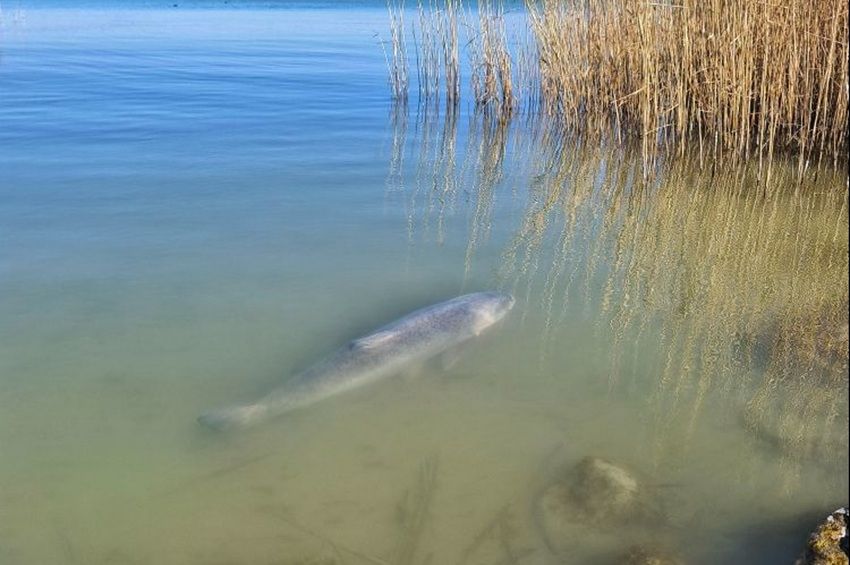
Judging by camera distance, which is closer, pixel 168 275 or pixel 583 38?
pixel 168 275

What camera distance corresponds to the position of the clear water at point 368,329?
281cm

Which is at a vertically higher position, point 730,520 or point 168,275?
point 168,275

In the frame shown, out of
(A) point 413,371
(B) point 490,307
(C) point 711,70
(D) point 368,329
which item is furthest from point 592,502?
(C) point 711,70

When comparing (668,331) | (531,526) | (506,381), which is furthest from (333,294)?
(531,526)

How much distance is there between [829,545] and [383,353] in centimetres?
206

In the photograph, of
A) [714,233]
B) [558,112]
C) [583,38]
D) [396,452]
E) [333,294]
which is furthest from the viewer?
[558,112]

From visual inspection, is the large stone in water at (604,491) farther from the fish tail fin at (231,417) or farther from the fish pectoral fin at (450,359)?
the fish tail fin at (231,417)

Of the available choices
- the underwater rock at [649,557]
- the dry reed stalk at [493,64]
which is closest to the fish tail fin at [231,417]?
the underwater rock at [649,557]

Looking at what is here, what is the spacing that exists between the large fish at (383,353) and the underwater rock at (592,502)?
1.08 m

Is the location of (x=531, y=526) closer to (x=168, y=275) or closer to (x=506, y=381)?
(x=506, y=381)

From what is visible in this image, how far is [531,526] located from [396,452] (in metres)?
0.65

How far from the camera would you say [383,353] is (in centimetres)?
378

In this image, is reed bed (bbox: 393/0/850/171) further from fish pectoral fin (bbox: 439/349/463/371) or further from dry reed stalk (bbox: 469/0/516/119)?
fish pectoral fin (bbox: 439/349/463/371)

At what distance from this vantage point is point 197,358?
3812 mm
